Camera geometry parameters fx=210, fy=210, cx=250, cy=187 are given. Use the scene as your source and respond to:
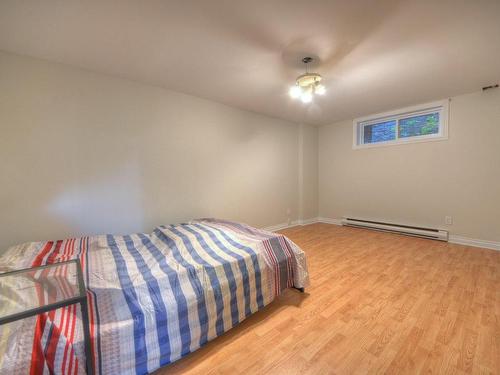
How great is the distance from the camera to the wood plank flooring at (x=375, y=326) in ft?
4.04

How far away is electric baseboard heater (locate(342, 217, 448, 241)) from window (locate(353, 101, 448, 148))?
1494 millimetres

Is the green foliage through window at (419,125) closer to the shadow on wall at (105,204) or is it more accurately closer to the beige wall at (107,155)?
the beige wall at (107,155)

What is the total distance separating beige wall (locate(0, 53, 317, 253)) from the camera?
197 centimetres

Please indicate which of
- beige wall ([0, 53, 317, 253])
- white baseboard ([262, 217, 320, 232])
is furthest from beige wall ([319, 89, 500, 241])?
beige wall ([0, 53, 317, 253])

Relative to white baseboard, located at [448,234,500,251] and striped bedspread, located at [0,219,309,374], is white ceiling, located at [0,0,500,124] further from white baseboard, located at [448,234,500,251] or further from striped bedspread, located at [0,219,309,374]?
white baseboard, located at [448,234,500,251]

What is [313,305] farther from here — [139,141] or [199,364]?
[139,141]

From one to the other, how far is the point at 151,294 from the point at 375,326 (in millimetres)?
1565

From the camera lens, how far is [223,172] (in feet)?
11.1

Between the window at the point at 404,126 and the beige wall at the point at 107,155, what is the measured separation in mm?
2386

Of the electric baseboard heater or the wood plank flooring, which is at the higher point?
the electric baseboard heater

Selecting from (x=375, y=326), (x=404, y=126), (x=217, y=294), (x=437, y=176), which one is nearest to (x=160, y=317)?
(x=217, y=294)

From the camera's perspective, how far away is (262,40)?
70.4 inches

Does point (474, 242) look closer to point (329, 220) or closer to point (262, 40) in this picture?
point (329, 220)

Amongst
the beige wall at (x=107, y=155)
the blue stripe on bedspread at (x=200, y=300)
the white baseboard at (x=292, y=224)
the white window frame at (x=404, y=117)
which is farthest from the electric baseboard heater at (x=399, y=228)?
the blue stripe on bedspread at (x=200, y=300)
